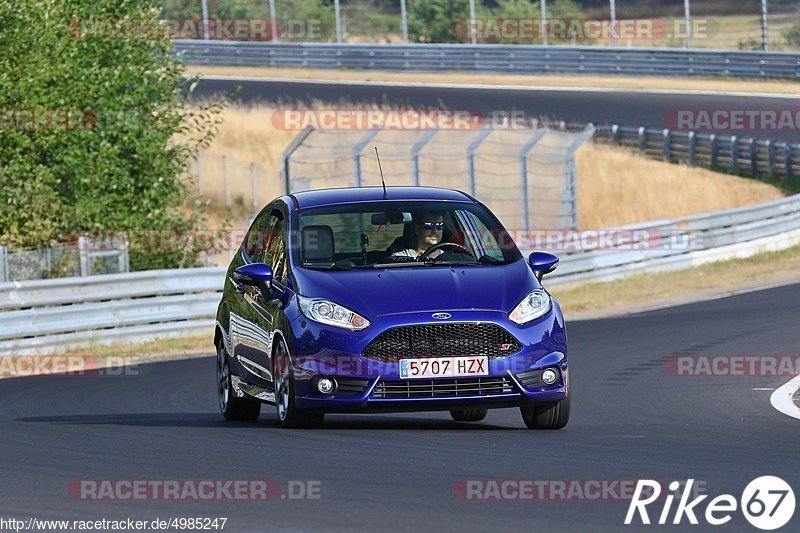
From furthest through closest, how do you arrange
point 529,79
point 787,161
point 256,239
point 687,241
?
point 529,79, point 787,161, point 687,241, point 256,239

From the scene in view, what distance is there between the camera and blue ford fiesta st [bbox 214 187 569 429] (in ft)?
31.6

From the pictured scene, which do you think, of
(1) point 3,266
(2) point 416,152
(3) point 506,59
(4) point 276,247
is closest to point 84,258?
(1) point 3,266

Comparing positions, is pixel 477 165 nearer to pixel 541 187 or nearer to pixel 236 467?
pixel 541 187

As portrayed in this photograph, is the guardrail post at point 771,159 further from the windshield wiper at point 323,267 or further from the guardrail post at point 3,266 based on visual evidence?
the windshield wiper at point 323,267

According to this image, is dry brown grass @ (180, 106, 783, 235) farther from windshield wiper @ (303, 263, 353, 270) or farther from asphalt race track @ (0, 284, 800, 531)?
windshield wiper @ (303, 263, 353, 270)

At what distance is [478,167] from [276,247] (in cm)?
2668

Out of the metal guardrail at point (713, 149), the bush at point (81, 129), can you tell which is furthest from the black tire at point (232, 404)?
the metal guardrail at point (713, 149)

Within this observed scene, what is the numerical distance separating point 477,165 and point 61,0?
49.1 feet

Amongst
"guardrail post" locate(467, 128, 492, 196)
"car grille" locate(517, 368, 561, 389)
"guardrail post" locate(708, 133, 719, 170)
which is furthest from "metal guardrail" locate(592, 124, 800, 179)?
"car grille" locate(517, 368, 561, 389)

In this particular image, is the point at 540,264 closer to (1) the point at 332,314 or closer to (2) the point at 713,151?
(1) the point at 332,314

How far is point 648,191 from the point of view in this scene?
36656mm

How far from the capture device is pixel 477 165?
37844mm

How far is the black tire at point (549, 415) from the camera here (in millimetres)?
10148

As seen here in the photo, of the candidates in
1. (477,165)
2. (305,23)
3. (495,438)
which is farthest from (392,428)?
(305,23)
